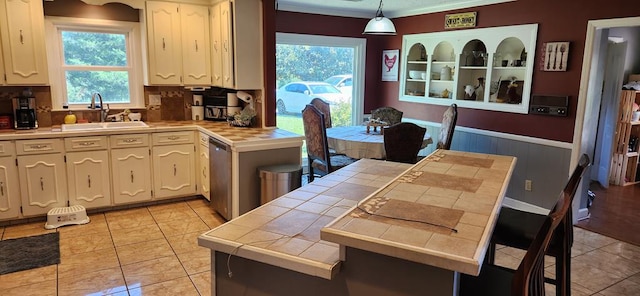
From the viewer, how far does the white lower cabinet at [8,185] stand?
379 centimetres

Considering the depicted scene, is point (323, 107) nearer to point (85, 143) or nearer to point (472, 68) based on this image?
point (472, 68)

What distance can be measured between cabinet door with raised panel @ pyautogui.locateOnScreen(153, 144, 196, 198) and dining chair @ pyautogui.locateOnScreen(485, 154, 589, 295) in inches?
130

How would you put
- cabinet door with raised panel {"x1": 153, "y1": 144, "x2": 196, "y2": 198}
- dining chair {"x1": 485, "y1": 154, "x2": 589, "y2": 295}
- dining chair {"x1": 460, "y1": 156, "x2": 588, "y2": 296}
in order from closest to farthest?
dining chair {"x1": 460, "y1": 156, "x2": 588, "y2": 296} < dining chair {"x1": 485, "y1": 154, "x2": 589, "y2": 295} < cabinet door with raised panel {"x1": 153, "y1": 144, "x2": 196, "y2": 198}

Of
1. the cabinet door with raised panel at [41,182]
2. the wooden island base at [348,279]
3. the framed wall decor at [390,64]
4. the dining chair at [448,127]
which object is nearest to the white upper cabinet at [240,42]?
the cabinet door with raised panel at [41,182]

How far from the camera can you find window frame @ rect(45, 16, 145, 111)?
439 centimetres

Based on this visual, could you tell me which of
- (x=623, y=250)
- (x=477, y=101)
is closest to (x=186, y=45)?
(x=477, y=101)

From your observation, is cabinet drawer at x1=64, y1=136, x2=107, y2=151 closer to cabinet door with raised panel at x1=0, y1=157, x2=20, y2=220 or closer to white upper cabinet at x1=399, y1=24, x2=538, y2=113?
cabinet door with raised panel at x1=0, y1=157, x2=20, y2=220

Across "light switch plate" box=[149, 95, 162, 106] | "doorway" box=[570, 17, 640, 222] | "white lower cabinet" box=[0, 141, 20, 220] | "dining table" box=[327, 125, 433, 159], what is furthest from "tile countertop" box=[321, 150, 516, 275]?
"light switch plate" box=[149, 95, 162, 106]

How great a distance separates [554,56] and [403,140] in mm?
1871

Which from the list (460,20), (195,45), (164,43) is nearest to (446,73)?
(460,20)

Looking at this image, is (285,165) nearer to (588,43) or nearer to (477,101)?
(477,101)

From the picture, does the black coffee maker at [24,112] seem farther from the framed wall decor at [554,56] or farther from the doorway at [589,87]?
the doorway at [589,87]

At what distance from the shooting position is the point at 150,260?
3.32m

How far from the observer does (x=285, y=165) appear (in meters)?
4.04
